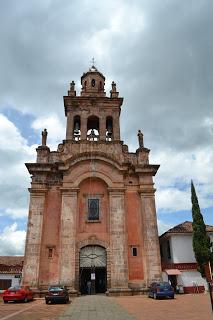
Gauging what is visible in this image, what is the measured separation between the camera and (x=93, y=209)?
2634 cm

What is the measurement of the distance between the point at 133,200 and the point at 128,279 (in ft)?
22.0

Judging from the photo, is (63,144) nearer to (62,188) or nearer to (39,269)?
(62,188)

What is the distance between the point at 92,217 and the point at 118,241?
3182mm

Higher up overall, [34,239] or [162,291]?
[34,239]

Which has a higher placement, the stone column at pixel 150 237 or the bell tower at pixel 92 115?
the bell tower at pixel 92 115

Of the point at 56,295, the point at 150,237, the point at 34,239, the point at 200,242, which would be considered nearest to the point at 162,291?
the point at 150,237

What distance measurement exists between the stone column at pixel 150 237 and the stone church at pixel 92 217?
0.07 metres

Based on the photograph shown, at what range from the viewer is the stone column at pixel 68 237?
76.3 ft

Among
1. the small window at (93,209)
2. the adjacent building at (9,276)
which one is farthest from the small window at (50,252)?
the adjacent building at (9,276)

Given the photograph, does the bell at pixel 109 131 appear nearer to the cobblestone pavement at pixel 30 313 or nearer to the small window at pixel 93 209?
the small window at pixel 93 209

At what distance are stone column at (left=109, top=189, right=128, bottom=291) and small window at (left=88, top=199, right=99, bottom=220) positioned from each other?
138 cm

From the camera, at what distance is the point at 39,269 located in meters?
23.6

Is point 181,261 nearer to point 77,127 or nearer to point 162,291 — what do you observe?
point 162,291

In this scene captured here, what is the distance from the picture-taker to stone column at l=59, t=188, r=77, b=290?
2325 cm
